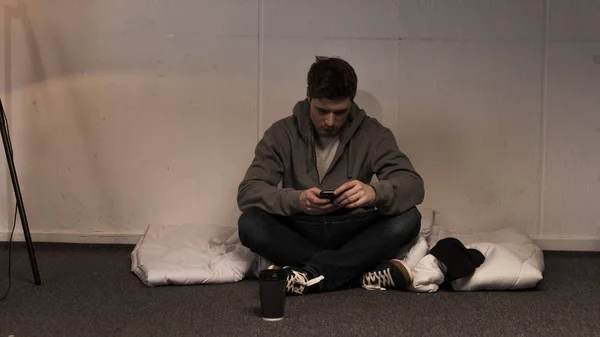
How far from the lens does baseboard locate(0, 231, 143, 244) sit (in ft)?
10.4

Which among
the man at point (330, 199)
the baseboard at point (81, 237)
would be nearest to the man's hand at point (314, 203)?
the man at point (330, 199)

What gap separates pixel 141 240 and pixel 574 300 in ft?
5.43

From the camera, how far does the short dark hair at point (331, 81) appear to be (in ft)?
8.15

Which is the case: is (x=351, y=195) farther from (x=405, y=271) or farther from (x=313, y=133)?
(x=313, y=133)

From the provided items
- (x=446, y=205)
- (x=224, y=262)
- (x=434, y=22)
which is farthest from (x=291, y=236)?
(x=434, y=22)

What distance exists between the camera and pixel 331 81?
2.48 metres

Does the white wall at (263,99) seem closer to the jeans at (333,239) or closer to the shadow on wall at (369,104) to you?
the shadow on wall at (369,104)

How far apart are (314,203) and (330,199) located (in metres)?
0.05

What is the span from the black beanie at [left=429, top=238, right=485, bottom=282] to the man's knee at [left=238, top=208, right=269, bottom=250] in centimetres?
57

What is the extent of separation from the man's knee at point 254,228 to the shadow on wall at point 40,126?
0.91 metres

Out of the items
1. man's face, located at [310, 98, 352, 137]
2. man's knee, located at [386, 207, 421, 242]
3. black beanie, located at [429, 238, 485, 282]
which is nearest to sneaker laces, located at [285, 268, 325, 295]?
man's knee, located at [386, 207, 421, 242]

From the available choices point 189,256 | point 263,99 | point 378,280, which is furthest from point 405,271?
point 263,99

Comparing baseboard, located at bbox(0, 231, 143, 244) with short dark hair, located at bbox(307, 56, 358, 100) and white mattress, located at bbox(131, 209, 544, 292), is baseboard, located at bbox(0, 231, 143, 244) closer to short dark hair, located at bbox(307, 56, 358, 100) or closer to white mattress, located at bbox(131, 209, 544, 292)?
white mattress, located at bbox(131, 209, 544, 292)

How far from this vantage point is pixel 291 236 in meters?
2.49
